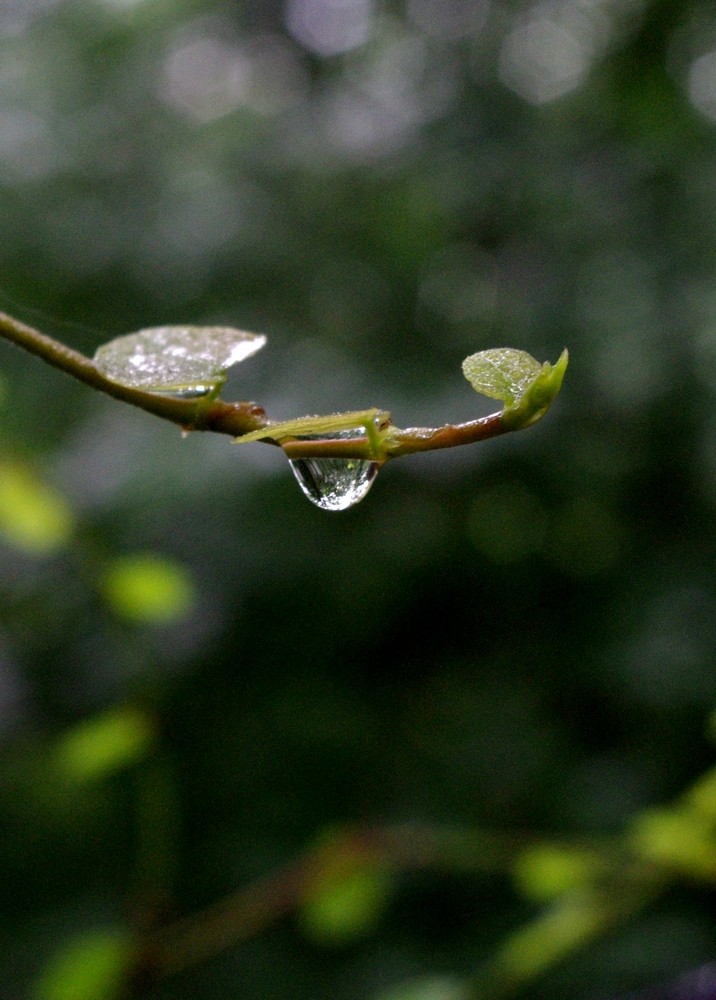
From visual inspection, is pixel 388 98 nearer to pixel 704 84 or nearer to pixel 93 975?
pixel 704 84

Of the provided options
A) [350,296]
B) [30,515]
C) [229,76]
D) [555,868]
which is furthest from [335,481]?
[229,76]

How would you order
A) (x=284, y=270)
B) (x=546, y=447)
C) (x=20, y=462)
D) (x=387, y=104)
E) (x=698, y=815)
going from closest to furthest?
1. (x=698, y=815)
2. (x=20, y=462)
3. (x=546, y=447)
4. (x=284, y=270)
5. (x=387, y=104)

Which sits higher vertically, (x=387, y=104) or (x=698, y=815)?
(x=387, y=104)

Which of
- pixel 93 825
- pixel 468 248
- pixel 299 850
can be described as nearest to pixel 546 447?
pixel 468 248

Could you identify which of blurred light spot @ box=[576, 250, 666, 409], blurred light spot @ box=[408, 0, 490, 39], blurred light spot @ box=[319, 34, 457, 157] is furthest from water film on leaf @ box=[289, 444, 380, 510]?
blurred light spot @ box=[408, 0, 490, 39]

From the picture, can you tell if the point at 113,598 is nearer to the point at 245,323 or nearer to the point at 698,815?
the point at 698,815

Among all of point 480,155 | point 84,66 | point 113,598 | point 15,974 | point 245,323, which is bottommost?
point 15,974

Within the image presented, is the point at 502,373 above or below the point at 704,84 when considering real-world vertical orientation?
below
